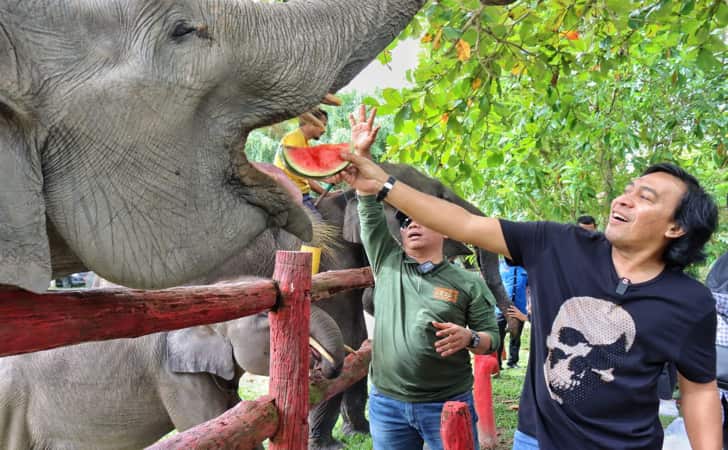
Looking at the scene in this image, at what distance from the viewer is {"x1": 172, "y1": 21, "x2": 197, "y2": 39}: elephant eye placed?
86cm

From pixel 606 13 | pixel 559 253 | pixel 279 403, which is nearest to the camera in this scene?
pixel 559 253

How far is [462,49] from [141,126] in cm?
187

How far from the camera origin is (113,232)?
803 millimetres

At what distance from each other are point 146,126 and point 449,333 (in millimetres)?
1823

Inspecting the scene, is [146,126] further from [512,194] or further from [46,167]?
[512,194]

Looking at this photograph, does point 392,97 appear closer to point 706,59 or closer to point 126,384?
point 706,59

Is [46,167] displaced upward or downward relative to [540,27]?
downward

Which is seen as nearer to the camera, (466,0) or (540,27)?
(466,0)

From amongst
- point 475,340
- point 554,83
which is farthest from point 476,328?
point 554,83

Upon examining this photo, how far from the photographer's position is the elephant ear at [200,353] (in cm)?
A: 240

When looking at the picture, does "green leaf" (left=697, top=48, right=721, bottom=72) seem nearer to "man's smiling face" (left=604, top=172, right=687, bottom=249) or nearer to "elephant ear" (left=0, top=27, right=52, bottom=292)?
"man's smiling face" (left=604, top=172, right=687, bottom=249)

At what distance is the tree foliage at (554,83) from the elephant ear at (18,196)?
5.51 feet

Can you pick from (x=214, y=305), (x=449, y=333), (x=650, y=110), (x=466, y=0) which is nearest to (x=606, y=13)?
(x=466, y=0)

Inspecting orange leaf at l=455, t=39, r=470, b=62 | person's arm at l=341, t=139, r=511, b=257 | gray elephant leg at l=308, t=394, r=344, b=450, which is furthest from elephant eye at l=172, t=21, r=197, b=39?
gray elephant leg at l=308, t=394, r=344, b=450
